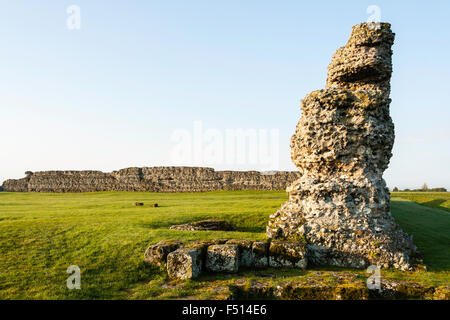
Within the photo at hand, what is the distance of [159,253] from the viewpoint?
8.51 meters

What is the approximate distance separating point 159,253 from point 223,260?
5.76ft

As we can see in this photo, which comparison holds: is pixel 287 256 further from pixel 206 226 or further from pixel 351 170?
pixel 206 226

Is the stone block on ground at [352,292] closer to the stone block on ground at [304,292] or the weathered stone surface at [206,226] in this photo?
the stone block on ground at [304,292]

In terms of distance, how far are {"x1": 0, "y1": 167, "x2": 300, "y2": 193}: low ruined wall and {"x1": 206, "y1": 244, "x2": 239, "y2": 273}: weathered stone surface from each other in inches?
1100

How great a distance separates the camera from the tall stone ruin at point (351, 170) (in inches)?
359

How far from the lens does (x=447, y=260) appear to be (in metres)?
10.0

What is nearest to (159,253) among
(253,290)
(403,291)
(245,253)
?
(245,253)

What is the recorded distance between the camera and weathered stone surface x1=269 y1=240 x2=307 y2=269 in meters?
8.51

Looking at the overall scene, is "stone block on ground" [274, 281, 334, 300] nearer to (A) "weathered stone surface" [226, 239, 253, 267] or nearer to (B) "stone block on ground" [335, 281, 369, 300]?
(B) "stone block on ground" [335, 281, 369, 300]

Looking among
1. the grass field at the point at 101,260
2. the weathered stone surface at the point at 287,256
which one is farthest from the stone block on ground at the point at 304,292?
the weathered stone surface at the point at 287,256

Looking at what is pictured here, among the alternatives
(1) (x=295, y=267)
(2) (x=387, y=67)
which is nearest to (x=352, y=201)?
(1) (x=295, y=267)

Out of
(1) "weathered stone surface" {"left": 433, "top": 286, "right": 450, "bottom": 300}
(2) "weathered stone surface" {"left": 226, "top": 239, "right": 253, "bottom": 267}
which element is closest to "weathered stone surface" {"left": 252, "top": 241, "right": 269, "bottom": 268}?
(2) "weathered stone surface" {"left": 226, "top": 239, "right": 253, "bottom": 267}

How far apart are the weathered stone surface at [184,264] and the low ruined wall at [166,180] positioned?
28.2 m
